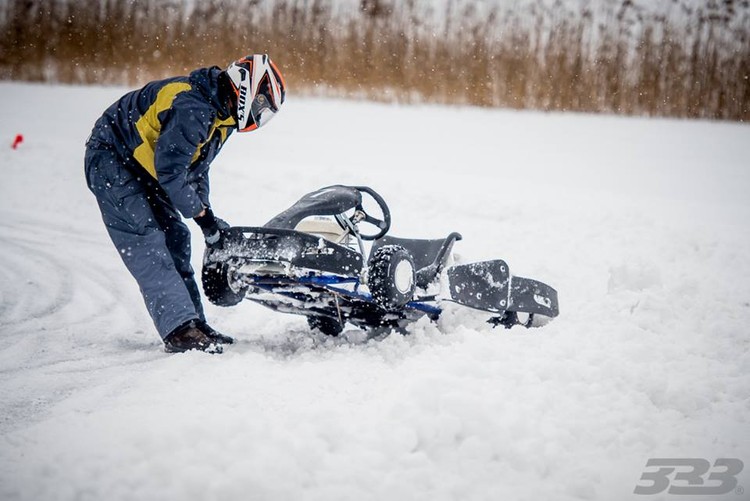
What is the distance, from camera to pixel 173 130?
12.9ft

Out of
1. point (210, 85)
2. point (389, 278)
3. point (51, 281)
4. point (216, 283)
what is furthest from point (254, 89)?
point (51, 281)

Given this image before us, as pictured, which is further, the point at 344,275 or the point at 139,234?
the point at 139,234

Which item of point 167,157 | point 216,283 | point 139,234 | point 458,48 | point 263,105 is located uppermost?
point 458,48

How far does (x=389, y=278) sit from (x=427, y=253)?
38.7 inches

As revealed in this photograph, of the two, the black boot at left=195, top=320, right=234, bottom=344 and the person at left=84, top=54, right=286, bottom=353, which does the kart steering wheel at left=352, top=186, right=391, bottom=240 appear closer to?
the person at left=84, top=54, right=286, bottom=353

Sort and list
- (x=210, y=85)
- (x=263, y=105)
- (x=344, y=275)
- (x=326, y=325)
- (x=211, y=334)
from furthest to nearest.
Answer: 1. (x=326, y=325)
2. (x=211, y=334)
3. (x=263, y=105)
4. (x=210, y=85)
5. (x=344, y=275)

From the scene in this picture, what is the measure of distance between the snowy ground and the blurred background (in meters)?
4.03

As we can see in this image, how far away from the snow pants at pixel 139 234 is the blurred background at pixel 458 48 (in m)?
9.36

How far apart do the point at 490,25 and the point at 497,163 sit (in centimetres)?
349

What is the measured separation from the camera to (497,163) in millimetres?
11133

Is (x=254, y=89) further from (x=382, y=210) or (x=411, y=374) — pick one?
(x=411, y=374)

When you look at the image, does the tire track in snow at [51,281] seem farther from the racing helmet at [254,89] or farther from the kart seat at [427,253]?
the kart seat at [427,253]

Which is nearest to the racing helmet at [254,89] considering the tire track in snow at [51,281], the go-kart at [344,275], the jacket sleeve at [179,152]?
the jacket sleeve at [179,152]

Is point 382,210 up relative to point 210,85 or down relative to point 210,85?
down
